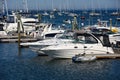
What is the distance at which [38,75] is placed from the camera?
36.6m

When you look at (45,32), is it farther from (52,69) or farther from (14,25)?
(52,69)

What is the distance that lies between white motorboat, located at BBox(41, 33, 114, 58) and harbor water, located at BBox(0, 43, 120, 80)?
0.76m

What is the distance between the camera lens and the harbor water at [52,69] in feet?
117

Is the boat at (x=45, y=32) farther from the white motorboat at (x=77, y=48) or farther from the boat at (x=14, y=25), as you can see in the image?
the white motorboat at (x=77, y=48)

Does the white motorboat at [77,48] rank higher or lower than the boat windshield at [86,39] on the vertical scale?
lower

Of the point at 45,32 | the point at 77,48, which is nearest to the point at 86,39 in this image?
the point at 77,48

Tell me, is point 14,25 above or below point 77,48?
below

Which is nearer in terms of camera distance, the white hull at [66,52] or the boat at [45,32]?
the white hull at [66,52]

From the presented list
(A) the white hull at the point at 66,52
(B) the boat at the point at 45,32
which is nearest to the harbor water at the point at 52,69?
(A) the white hull at the point at 66,52

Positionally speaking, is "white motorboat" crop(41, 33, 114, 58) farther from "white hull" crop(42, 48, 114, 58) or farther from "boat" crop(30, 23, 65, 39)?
"boat" crop(30, 23, 65, 39)

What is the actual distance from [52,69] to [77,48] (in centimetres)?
563

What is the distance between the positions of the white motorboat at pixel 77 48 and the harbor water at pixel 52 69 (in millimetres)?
765

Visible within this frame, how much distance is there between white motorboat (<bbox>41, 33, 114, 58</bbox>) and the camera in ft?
144

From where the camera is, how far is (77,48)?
44.0m
